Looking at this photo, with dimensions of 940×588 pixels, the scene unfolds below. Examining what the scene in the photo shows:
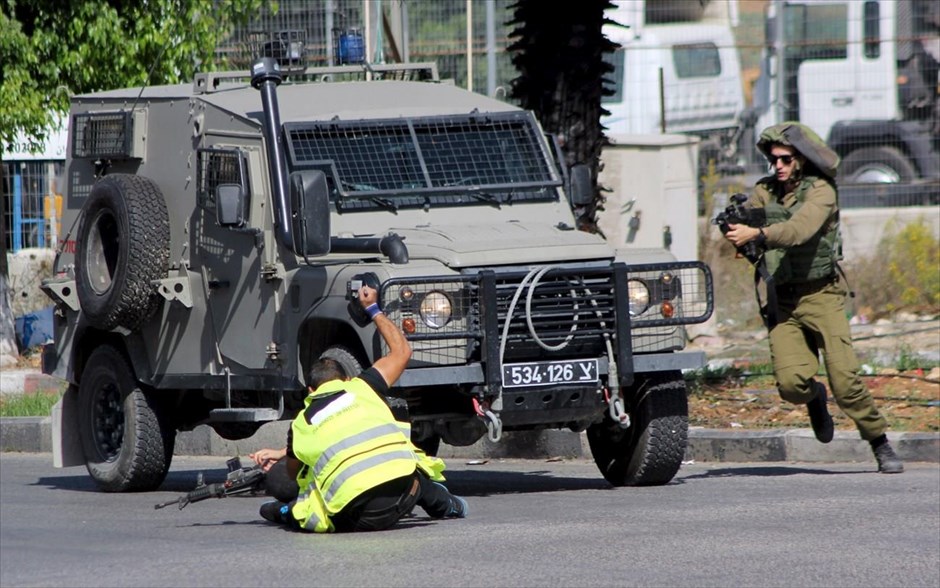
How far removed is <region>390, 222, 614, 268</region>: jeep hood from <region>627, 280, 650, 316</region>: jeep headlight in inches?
7.6

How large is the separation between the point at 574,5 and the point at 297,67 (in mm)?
2340

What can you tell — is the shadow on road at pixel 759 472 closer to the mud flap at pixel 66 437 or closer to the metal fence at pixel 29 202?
the mud flap at pixel 66 437

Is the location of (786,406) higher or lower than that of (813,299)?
lower

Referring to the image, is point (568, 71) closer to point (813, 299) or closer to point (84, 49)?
point (813, 299)

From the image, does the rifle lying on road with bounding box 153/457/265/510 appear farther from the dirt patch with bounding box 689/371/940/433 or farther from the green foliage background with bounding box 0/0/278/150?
the green foliage background with bounding box 0/0/278/150

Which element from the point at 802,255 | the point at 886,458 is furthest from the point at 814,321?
the point at 886,458

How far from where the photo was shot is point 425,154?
9.70 m

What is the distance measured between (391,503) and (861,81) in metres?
14.4

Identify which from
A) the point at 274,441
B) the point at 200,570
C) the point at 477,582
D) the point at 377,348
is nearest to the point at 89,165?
the point at 274,441

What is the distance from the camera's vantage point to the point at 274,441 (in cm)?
1224

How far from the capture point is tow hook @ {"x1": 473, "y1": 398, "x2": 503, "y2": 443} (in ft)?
27.0

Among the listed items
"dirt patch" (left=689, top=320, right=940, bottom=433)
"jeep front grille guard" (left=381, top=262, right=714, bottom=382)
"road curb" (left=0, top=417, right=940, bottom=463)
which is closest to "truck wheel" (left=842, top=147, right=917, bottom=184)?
"dirt patch" (left=689, top=320, right=940, bottom=433)

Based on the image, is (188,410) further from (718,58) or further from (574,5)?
(718,58)

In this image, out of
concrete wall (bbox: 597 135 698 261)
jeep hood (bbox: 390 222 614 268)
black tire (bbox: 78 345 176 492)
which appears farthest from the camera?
concrete wall (bbox: 597 135 698 261)
